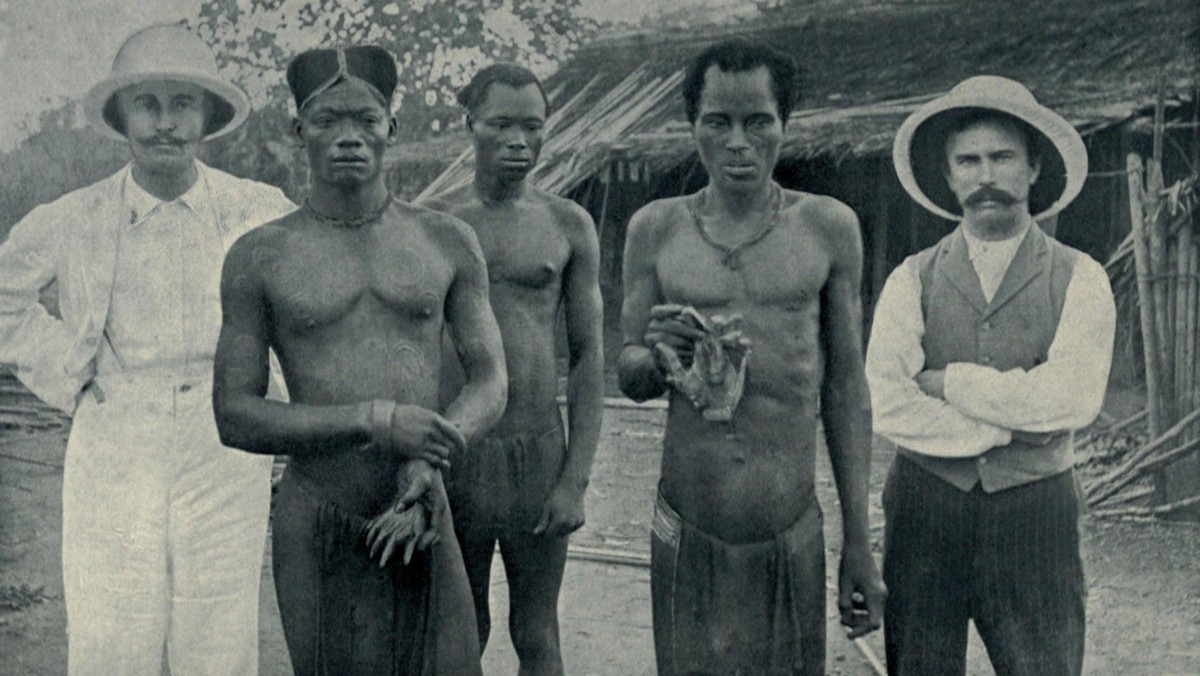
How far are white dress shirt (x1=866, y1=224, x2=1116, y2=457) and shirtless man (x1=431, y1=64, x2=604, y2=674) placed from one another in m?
0.79

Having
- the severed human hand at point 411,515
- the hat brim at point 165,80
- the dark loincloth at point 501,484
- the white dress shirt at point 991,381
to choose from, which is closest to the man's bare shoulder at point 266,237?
the severed human hand at point 411,515

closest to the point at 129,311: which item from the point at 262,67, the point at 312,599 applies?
the point at 262,67

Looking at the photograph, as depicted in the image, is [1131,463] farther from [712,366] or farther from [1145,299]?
[712,366]

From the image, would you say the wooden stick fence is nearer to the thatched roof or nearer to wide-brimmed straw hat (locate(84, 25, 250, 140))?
the thatched roof

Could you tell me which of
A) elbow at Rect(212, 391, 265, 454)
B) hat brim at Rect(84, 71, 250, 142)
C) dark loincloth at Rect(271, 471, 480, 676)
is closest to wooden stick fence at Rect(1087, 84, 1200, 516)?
dark loincloth at Rect(271, 471, 480, 676)

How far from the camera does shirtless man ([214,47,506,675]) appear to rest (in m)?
2.91

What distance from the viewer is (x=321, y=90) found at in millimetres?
2982

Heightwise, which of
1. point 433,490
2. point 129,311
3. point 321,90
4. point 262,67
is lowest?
point 433,490

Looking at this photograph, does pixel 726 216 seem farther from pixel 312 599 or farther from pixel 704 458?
pixel 312 599

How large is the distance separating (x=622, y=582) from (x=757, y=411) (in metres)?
1.09

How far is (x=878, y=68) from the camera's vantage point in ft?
12.7

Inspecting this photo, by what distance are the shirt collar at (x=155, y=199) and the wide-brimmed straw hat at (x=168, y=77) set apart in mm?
171

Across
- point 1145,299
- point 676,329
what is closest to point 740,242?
point 676,329

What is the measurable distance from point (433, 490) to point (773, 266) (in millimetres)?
982
